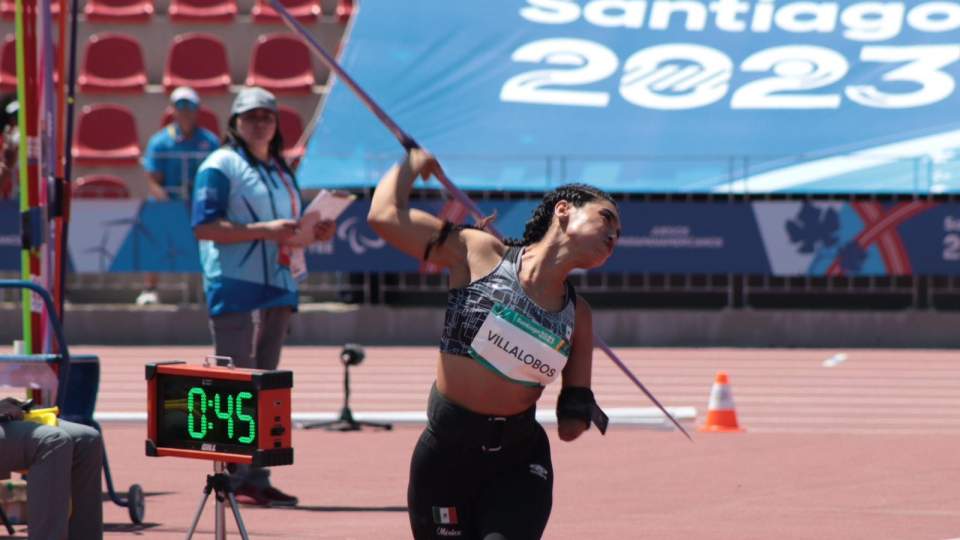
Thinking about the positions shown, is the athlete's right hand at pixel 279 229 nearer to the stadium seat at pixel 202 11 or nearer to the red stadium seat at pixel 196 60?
the red stadium seat at pixel 196 60

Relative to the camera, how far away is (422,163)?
6.09 metres

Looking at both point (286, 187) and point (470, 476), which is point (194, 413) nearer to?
point (470, 476)

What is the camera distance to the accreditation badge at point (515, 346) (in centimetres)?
582

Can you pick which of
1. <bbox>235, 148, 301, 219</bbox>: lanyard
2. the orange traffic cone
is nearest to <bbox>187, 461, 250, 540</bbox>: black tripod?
<bbox>235, 148, 301, 219</bbox>: lanyard

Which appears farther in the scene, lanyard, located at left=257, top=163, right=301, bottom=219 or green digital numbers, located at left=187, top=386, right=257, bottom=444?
lanyard, located at left=257, top=163, right=301, bottom=219

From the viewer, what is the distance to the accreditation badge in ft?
19.1

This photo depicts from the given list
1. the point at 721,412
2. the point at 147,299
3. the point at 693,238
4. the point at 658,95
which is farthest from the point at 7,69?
the point at 721,412

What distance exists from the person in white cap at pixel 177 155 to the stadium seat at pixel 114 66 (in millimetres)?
4242

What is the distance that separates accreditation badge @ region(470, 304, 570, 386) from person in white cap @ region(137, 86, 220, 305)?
14.2 metres

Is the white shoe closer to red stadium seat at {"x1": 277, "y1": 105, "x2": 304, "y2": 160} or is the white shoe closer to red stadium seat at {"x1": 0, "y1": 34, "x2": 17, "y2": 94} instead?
red stadium seat at {"x1": 277, "y1": 105, "x2": 304, "y2": 160}

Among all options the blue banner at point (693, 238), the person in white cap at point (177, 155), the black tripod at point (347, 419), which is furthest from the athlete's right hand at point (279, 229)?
the blue banner at point (693, 238)

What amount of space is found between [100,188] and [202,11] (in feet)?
14.5

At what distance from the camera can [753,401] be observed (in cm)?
1515

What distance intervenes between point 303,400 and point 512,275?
9443 mm
